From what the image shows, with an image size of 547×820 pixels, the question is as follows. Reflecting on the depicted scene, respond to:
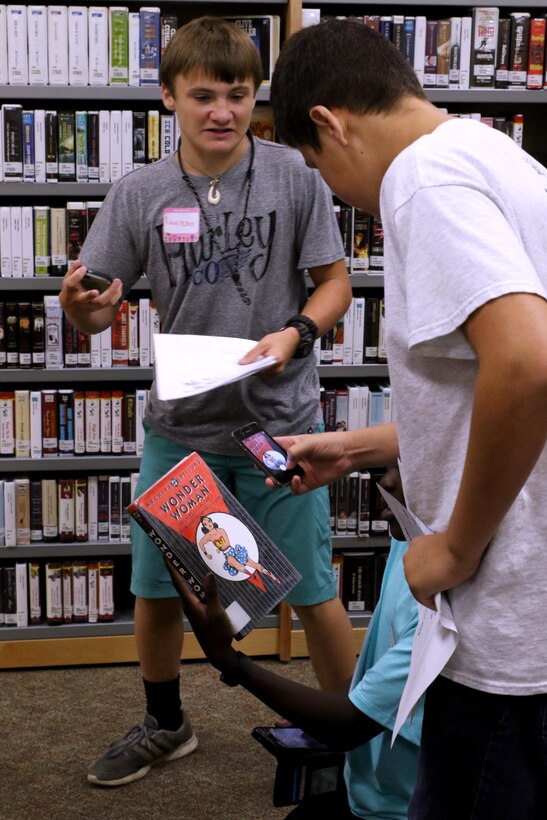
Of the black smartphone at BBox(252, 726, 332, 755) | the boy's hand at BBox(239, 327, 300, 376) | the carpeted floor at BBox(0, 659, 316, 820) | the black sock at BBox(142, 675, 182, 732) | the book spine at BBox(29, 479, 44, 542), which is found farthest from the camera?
the book spine at BBox(29, 479, 44, 542)

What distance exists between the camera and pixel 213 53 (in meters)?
2.03

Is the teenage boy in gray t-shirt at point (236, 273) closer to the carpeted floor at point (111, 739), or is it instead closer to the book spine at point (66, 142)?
the carpeted floor at point (111, 739)

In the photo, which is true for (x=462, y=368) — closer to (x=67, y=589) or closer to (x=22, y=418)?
(x=22, y=418)

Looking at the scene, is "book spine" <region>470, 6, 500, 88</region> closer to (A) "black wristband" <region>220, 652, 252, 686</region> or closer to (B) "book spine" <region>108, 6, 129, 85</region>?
(B) "book spine" <region>108, 6, 129, 85</region>

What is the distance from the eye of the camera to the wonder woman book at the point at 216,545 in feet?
4.54

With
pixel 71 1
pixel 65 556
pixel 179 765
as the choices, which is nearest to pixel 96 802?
pixel 179 765

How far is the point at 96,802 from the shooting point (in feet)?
7.51

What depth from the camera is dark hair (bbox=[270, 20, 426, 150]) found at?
1067 millimetres

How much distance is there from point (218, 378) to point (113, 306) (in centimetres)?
80

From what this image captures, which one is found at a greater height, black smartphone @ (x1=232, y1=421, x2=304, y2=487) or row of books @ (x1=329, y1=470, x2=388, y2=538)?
black smartphone @ (x1=232, y1=421, x2=304, y2=487)

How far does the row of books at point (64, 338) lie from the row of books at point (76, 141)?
0.37 metres

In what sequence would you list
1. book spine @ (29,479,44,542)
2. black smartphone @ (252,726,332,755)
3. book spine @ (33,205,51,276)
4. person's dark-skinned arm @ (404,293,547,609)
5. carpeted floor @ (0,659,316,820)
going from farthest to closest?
book spine @ (29,479,44,542) < book spine @ (33,205,51,276) < carpeted floor @ (0,659,316,820) < black smartphone @ (252,726,332,755) < person's dark-skinned arm @ (404,293,547,609)

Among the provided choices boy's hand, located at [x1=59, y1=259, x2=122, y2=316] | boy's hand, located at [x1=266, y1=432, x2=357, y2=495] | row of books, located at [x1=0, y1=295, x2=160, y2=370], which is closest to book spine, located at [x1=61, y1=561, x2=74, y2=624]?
row of books, located at [x1=0, y1=295, x2=160, y2=370]

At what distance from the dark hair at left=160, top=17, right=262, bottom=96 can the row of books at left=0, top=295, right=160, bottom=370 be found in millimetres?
982
